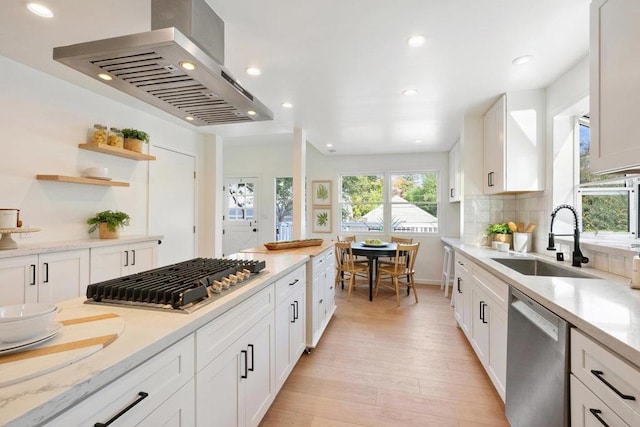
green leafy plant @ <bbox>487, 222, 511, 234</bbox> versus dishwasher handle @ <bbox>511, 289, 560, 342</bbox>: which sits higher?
green leafy plant @ <bbox>487, 222, 511, 234</bbox>

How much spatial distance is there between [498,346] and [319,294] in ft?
4.87

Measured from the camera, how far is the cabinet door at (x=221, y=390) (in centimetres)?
111

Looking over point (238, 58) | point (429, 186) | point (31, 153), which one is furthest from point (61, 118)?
point (429, 186)

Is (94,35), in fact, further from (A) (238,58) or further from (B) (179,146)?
(B) (179,146)

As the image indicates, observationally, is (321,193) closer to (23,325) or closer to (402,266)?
(402,266)

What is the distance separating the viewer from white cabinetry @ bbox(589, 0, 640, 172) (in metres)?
1.29

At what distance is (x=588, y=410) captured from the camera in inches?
41.3

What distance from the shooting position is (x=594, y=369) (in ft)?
3.38

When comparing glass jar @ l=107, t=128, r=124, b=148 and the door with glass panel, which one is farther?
the door with glass panel

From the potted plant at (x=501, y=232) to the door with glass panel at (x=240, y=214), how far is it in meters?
4.27

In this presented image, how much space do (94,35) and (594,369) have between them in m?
3.19

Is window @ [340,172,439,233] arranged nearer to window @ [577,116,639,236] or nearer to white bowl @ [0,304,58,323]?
window @ [577,116,639,236]

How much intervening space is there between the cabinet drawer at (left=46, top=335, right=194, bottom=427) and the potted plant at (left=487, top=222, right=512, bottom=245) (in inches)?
120

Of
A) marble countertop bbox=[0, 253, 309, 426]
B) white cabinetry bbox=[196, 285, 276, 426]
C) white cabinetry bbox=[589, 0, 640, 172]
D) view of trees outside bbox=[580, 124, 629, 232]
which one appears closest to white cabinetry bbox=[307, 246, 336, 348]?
white cabinetry bbox=[196, 285, 276, 426]
